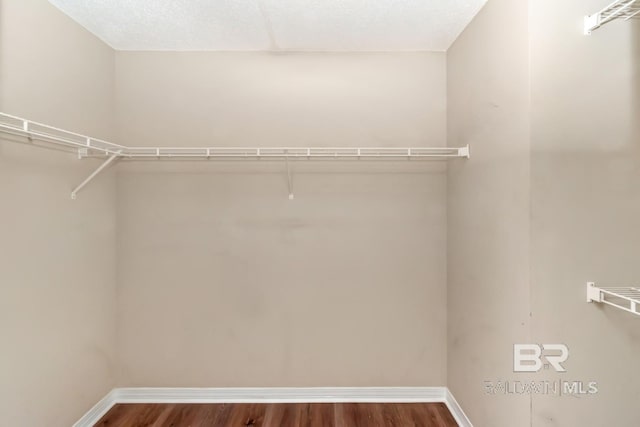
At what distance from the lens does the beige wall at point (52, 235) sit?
1.49 metres

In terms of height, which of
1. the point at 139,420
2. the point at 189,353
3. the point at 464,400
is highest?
the point at 189,353

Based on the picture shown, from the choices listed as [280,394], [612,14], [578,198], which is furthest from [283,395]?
[612,14]

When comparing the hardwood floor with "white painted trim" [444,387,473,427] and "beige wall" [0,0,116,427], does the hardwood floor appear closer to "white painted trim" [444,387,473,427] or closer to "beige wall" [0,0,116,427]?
"white painted trim" [444,387,473,427]

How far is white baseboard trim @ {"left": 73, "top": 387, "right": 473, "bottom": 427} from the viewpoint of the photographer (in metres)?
2.19

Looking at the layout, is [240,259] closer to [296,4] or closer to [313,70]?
[313,70]

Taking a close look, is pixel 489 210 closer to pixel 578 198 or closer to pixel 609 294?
pixel 578 198

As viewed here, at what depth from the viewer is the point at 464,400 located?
1.93 meters

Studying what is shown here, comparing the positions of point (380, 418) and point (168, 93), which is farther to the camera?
point (168, 93)

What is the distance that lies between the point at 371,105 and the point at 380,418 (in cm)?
201

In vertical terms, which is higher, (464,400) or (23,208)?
(23,208)

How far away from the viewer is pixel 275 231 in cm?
222

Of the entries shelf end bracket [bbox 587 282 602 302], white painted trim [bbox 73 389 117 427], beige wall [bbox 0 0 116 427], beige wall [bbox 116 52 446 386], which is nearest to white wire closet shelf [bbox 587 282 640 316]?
shelf end bracket [bbox 587 282 602 302]

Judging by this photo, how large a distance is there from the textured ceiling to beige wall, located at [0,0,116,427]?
0.22m

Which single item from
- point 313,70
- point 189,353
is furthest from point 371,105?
point 189,353
